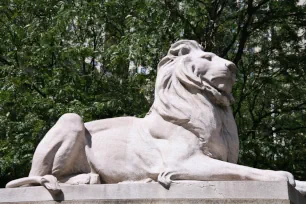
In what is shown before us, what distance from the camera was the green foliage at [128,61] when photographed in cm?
1312

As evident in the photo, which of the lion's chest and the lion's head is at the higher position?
the lion's head

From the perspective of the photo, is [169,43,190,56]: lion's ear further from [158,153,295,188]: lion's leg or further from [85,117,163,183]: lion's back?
[158,153,295,188]: lion's leg

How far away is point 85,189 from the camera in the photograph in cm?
581

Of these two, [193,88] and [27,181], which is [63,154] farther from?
[193,88]

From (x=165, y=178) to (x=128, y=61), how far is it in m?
8.51

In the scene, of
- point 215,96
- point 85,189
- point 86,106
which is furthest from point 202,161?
point 86,106

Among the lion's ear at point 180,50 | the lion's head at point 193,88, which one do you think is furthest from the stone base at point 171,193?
the lion's ear at point 180,50

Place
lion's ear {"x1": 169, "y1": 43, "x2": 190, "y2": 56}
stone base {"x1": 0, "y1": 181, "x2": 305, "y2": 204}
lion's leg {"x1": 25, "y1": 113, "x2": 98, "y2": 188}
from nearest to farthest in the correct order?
1. stone base {"x1": 0, "y1": 181, "x2": 305, "y2": 204}
2. lion's leg {"x1": 25, "y1": 113, "x2": 98, "y2": 188}
3. lion's ear {"x1": 169, "y1": 43, "x2": 190, "y2": 56}

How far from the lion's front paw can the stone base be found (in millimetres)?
44

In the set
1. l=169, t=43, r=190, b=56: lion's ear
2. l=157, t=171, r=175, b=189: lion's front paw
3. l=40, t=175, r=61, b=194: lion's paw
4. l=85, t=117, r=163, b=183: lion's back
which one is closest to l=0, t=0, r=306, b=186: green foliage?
l=169, t=43, r=190, b=56: lion's ear

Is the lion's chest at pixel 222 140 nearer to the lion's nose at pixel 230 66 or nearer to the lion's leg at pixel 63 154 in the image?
the lion's nose at pixel 230 66

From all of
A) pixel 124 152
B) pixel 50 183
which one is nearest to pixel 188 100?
pixel 124 152

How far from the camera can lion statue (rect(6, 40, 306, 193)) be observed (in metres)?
5.84

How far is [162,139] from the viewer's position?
6.02 m
